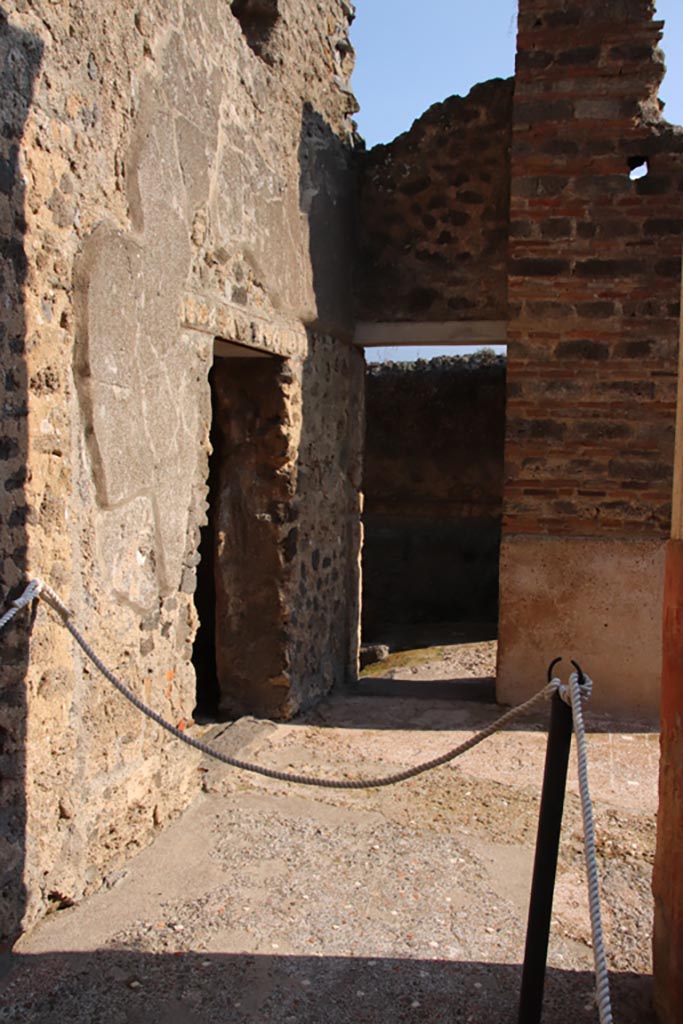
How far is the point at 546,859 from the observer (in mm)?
2434

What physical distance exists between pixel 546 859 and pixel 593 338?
409cm

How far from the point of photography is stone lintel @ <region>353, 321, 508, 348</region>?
6.53 metres

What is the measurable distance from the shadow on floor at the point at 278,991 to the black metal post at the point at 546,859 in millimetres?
223

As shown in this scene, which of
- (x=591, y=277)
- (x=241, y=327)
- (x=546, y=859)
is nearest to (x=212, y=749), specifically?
(x=546, y=859)

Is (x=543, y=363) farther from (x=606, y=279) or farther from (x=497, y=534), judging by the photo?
(x=497, y=534)

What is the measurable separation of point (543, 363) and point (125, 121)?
3176 millimetres

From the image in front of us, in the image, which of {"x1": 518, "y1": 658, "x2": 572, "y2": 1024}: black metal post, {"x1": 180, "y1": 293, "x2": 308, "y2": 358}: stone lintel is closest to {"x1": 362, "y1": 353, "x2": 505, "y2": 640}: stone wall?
{"x1": 180, "y1": 293, "x2": 308, "y2": 358}: stone lintel

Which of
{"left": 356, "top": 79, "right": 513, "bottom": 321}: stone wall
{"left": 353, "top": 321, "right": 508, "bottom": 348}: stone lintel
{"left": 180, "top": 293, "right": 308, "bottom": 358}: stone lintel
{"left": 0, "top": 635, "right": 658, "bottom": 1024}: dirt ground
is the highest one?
{"left": 356, "top": 79, "right": 513, "bottom": 321}: stone wall

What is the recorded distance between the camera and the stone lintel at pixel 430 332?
6527 mm

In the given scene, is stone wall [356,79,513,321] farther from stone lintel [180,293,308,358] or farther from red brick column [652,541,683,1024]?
red brick column [652,541,683,1024]

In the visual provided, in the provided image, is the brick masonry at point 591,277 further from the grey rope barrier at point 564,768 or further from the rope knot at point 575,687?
the rope knot at point 575,687

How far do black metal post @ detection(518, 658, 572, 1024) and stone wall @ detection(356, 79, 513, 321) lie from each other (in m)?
4.50

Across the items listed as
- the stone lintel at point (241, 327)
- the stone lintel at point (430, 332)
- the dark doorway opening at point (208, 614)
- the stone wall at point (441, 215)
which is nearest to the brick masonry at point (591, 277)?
the stone wall at point (441, 215)

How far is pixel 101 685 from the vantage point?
3.50 metres
